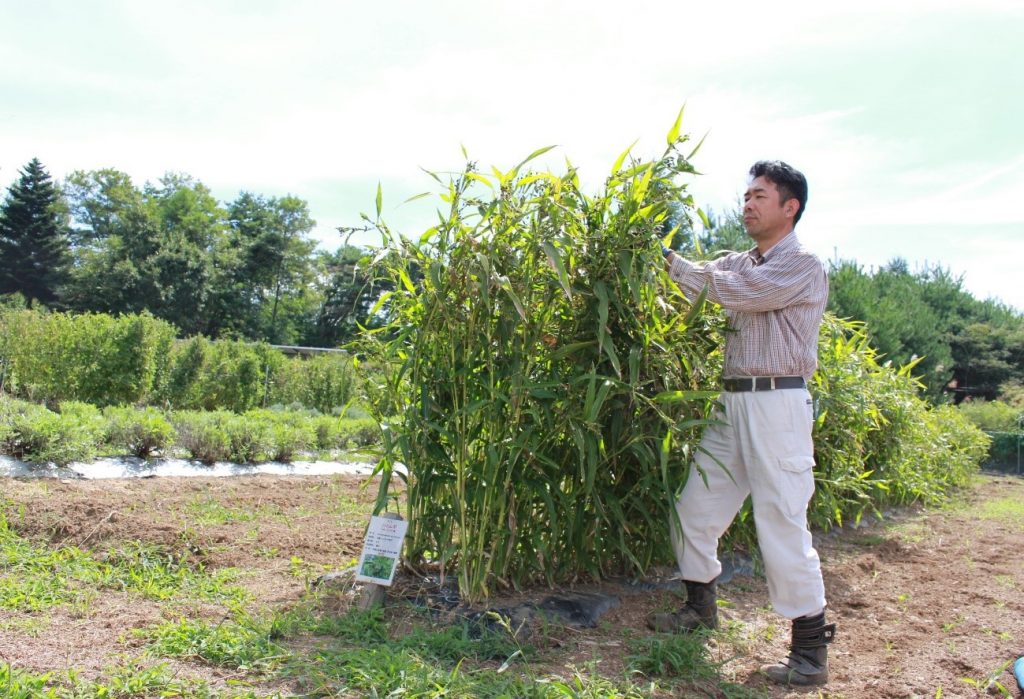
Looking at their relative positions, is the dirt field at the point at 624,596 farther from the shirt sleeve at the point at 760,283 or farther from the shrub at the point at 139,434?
the shirt sleeve at the point at 760,283

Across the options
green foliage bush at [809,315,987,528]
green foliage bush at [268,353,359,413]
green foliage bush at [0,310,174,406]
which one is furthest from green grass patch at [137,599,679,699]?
green foliage bush at [268,353,359,413]

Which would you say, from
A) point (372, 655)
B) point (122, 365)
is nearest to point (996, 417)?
point (122, 365)

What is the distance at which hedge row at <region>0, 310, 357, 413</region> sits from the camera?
9.79 metres

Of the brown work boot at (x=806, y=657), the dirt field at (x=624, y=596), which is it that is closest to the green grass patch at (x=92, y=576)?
the dirt field at (x=624, y=596)

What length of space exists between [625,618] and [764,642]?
57 centimetres

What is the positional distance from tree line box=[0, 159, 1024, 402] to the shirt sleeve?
761 inches

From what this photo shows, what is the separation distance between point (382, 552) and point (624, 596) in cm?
108

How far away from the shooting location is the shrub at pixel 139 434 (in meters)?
6.46

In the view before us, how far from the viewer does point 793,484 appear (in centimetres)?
272

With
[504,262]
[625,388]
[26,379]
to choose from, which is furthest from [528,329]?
[26,379]

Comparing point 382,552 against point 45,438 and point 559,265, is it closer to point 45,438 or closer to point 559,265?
point 559,265

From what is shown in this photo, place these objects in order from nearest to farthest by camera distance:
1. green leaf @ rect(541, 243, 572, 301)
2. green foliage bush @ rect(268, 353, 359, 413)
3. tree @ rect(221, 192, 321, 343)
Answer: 1. green leaf @ rect(541, 243, 572, 301)
2. green foliage bush @ rect(268, 353, 359, 413)
3. tree @ rect(221, 192, 321, 343)

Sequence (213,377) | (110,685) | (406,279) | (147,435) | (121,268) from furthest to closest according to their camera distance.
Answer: (121,268) < (213,377) < (147,435) < (406,279) < (110,685)

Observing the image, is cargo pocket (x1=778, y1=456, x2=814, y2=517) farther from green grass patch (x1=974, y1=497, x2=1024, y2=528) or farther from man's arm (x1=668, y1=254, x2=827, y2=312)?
green grass patch (x1=974, y1=497, x2=1024, y2=528)
